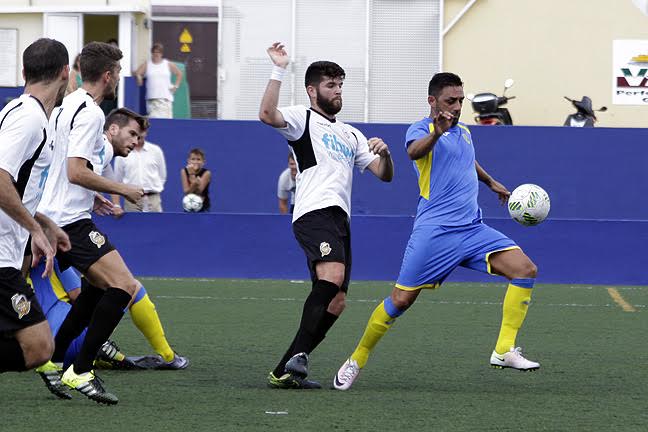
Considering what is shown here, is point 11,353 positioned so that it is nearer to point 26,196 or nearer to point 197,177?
point 26,196

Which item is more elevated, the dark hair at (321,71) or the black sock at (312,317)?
the dark hair at (321,71)

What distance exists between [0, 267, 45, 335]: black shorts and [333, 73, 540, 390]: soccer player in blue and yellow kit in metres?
2.38

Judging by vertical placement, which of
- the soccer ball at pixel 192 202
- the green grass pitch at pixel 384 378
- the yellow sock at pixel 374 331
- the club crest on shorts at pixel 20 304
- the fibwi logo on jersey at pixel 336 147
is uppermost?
the fibwi logo on jersey at pixel 336 147

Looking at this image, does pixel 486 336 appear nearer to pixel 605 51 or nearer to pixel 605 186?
pixel 605 186

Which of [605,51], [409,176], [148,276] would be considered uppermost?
[605,51]

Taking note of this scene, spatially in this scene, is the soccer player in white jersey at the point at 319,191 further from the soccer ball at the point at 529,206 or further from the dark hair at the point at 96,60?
the soccer ball at the point at 529,206

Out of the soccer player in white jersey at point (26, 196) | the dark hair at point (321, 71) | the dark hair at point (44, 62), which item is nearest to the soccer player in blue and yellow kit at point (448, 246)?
the dark hair at point (321, 71)

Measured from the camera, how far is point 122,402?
7332 millimetres

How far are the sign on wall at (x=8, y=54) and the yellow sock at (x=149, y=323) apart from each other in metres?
14.3

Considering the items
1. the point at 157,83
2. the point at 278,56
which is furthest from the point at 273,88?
the point at 157,83

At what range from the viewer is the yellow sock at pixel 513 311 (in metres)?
8.23

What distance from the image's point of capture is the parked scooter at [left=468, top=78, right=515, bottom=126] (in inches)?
766

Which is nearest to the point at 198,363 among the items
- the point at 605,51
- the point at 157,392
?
the point at 157,392

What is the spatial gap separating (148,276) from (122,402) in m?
8.59
